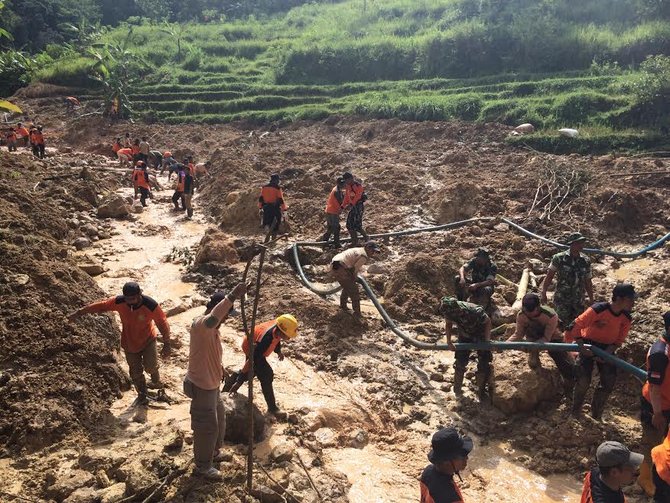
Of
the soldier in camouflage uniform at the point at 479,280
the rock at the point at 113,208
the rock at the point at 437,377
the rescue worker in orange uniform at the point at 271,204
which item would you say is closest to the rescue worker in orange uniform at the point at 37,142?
the rock at the point at 113,208

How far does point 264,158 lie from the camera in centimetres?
1811

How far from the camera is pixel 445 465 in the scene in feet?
10.8

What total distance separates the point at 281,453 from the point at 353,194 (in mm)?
6237

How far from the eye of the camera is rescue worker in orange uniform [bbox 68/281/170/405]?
5398 millimetres

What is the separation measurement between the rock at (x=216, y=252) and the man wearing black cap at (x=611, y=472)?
8.08 m

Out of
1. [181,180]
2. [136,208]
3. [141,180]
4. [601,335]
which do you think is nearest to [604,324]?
[601,335]

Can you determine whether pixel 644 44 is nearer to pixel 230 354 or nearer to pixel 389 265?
pixel 389 265

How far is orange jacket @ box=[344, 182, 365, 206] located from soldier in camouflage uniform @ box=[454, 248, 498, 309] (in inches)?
133

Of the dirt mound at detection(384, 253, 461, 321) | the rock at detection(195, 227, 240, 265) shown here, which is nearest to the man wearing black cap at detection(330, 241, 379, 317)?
the dirt mound at detection(384, 253, 461, 321)

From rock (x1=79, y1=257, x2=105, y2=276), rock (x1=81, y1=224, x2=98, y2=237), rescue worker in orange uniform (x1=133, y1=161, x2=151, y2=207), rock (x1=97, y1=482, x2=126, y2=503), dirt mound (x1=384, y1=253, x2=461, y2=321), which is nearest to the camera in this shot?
rock (x1=97, y1=482, x2=126, y2=503)

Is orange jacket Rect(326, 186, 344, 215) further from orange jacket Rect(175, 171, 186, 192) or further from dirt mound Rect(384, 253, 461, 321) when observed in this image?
orange jacket Rect(175, 171, 186, 192)

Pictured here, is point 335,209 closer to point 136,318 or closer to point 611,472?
point 136,318

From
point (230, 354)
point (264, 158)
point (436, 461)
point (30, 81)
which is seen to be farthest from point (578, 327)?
point (30, 81)

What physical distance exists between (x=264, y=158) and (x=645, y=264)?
12.1 metres
